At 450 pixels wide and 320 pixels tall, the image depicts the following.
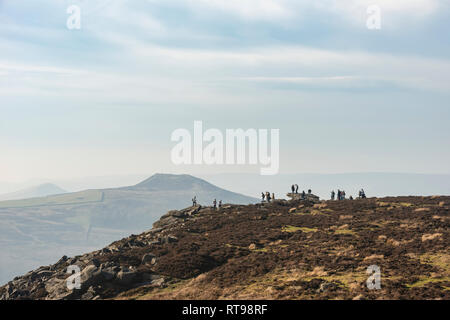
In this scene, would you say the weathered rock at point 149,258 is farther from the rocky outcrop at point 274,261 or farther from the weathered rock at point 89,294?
the weathered rock at point 89,294

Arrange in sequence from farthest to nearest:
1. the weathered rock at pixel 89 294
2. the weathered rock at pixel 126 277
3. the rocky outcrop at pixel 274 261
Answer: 1. the weathered rock at pixel 126 277
2. the weathered rock at pixel 89 294
3. the rocky outcrop at pixel 274 261

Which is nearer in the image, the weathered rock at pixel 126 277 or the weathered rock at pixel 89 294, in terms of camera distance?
the weathered rock at pixel 89 294

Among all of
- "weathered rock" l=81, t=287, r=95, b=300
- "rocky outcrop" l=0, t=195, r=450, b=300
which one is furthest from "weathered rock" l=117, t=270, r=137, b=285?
"weathered rock" l=81, t=287, r=95, b=300

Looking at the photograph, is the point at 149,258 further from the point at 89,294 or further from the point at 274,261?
the point at 274,261

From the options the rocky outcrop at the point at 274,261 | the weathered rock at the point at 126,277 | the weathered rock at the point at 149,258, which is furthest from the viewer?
the weathered rock at the point at 149,258

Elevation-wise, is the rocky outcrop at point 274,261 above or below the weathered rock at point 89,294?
above

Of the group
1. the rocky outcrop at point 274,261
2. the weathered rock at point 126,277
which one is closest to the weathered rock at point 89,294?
the rocky outcrop at point 274,261

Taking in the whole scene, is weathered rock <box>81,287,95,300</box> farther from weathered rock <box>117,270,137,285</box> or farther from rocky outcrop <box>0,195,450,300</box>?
weathered rock <box>117,270,137,285</box>

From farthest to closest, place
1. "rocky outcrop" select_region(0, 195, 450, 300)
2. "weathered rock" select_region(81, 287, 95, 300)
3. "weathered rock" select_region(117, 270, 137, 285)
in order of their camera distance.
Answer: "weathered rock" select_region(117, 270, 137, 285), "weathered rock" select_region(81, 287, 95, 300), "rocky outcrop" select_region(0, 195, 450, 300)

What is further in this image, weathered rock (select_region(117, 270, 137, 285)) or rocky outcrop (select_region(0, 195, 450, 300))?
weathered rock (select_region(117, 270, 137, 285))

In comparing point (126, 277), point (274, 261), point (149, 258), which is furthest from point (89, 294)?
point (274, 261)
